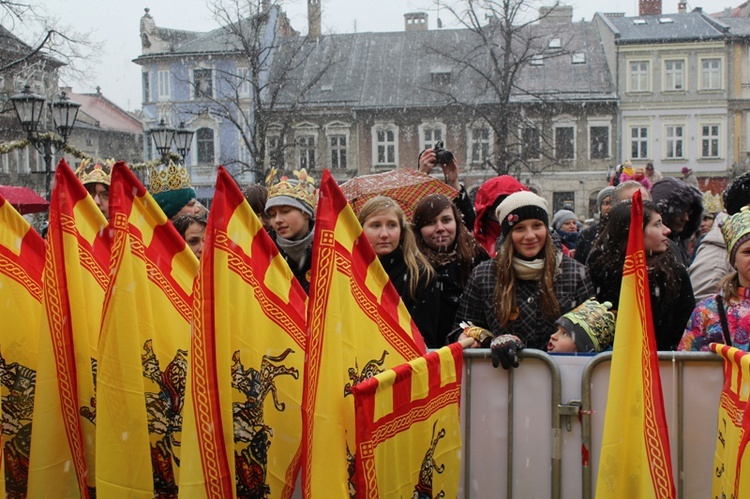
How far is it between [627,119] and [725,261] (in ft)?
112

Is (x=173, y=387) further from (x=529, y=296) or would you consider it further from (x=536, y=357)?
(x=529, y=296)

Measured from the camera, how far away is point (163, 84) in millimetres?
38469

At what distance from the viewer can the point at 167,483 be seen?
10.4 ft

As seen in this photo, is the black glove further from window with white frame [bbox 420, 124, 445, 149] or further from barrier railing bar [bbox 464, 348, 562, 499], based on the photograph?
window with white frame [bbox 420, 124, 445, 149]

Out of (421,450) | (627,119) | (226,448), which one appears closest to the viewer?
(226,448)

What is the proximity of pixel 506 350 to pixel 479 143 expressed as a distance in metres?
32.6

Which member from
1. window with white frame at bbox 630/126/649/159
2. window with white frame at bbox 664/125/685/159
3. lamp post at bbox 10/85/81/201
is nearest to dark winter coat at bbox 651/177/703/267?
lamp post at bbox 10/85/81/201

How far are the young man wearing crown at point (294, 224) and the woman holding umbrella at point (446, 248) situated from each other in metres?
0.62

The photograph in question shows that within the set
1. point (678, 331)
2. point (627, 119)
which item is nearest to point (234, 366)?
point (678, 331)

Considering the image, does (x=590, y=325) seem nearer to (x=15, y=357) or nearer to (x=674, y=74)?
(x=15, y=357)

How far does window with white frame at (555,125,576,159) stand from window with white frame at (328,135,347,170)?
9.34 metres

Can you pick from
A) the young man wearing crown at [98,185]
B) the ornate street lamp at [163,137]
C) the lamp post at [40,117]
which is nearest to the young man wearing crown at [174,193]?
the young man wearing crown at [98,185]

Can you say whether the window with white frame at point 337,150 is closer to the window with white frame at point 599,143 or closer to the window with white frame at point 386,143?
the window with white frame at point 386,143

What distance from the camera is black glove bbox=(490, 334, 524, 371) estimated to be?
3.33 metres
